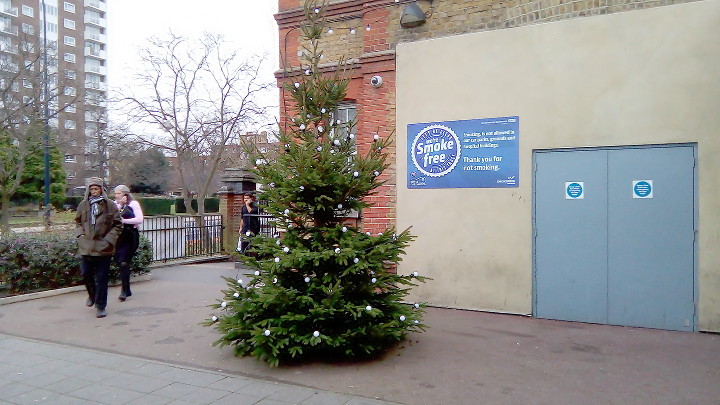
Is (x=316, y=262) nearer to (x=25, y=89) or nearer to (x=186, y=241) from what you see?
(x=186, y=241)

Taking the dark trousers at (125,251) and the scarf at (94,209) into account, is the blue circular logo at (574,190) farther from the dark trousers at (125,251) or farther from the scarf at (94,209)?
the dark trousers at (125,251)

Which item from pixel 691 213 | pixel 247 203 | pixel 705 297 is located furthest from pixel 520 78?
pixel 247 203

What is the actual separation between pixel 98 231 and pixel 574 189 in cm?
635

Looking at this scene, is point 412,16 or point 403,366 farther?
point 412,16

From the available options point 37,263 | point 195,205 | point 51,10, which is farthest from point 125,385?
point 51,10

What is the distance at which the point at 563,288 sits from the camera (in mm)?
7250

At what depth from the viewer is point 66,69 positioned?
26109 mm

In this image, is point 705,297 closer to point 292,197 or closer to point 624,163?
point 624,163

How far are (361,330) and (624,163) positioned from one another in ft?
13.2

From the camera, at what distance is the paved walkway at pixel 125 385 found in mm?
4621

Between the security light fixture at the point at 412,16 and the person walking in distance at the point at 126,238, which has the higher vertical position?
the security light fixture at the point at 412,16

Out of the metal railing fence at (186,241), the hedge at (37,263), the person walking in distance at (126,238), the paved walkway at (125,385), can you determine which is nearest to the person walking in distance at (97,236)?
the person walking in distance at (126,238)

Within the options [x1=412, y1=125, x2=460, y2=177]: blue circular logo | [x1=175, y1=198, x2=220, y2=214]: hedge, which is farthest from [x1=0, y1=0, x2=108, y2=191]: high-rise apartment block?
[x1=412, y1=125, x2=460, y2=177]: blue circular logo

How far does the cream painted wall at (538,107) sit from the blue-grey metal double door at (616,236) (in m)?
0.14
